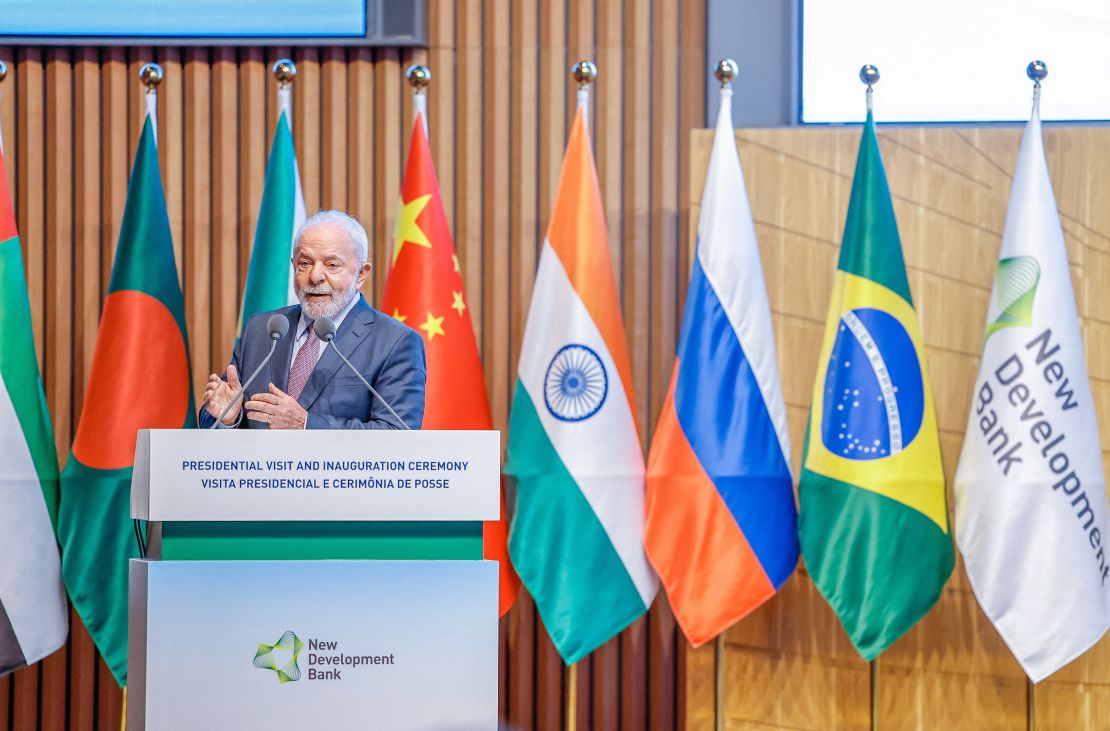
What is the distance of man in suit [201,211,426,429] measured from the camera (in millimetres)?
2545

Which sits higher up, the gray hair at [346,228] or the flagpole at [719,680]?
the gray hair at [346,228]

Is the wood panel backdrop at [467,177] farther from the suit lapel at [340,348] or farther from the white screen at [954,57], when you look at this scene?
the suit lapel at [340,348]

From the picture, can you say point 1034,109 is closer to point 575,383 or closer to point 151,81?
point 575,383

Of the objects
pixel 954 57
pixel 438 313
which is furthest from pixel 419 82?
pixel 954 57

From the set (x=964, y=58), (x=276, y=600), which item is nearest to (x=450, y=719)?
(x=276, y=600)

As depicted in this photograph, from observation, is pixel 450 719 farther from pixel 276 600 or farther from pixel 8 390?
pixel 8 390

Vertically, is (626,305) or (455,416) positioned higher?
(626,305)

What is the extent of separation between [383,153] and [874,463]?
2112 mm

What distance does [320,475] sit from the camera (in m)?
2.14

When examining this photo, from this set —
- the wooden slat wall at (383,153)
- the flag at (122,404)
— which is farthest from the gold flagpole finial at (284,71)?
the flag at (122,404)

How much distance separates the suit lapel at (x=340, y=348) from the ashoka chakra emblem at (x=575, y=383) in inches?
52.1

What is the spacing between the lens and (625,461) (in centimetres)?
400

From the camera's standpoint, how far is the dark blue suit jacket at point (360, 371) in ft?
8.54

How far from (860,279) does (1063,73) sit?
1344 millimetres
